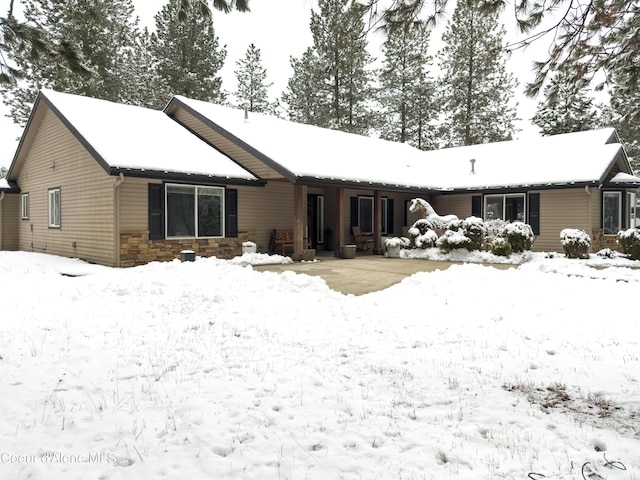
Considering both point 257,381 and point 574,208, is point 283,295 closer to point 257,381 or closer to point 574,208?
point 257,381

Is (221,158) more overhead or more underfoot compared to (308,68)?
more underfoot

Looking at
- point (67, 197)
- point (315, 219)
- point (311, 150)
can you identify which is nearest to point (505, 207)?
point (315, 219)

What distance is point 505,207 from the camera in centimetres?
1762

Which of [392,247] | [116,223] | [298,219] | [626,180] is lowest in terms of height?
[392,247]

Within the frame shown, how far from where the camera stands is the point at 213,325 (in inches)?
245

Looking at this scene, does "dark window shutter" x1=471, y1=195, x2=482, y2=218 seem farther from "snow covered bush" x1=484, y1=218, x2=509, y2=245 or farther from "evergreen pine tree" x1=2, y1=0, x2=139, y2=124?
"evergreen pine tree" x1=2, y1=0, x2=139, y2=124

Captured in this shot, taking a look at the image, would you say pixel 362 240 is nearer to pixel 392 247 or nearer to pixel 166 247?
pixel 392 247

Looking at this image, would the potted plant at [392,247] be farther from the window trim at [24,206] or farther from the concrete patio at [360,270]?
the window trim at [24,206]

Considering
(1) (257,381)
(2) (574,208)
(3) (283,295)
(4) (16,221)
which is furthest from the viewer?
(4) (16,221)

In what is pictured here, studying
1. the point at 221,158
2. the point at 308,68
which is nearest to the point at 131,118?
the point at 221,158

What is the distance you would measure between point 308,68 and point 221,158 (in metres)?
18.8

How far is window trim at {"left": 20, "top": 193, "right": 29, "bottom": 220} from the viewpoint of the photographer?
17.3m

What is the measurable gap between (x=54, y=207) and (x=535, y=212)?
1705 centimetres

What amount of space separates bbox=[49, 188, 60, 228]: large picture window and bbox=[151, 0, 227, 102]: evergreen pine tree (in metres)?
15.4
